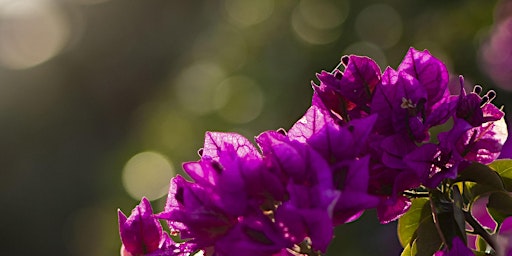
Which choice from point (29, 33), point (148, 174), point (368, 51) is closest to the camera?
point (368, 51)

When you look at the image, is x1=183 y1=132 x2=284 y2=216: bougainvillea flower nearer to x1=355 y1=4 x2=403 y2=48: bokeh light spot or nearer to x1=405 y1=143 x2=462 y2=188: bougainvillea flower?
x1=405 y1=143 x2=462 y2=188: bougainvillea flower

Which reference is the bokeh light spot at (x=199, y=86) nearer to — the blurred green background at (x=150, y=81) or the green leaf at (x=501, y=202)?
the blurred green background at (x=150, y=81)

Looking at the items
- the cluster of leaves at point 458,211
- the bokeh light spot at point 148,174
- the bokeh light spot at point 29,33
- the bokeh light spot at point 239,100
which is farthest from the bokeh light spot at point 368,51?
the bokeh light spot at point 29,33

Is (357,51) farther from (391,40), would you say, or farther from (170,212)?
(170,212)

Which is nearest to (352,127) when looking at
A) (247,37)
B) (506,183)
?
(506,183)

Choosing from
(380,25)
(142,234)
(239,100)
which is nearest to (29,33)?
(239,100)

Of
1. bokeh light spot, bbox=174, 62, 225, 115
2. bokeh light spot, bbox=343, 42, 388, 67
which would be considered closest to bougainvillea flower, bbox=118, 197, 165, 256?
bokeh light spot, bbox=343, 42, 388, 67

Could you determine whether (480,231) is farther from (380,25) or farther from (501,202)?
(380,25)
